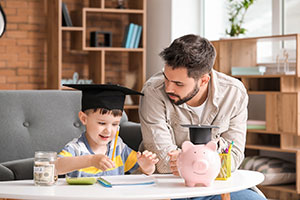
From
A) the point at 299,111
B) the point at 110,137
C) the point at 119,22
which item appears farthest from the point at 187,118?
the point at 119,22

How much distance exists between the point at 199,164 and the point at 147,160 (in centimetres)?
29

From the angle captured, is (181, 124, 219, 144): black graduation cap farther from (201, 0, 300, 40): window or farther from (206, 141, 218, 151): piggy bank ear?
(201, 0, 300, 40): window

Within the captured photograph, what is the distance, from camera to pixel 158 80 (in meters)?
2.32

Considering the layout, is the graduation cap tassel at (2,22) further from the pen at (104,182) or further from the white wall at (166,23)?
the pen at (104,182)

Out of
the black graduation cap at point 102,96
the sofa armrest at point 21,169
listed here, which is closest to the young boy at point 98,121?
the black graduation cap at point 102,96

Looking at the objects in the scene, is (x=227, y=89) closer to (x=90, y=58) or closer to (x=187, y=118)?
(x=187, y=118)

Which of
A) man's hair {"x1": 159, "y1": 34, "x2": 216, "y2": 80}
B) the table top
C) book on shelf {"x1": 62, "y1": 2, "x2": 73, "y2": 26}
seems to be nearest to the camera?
the table top

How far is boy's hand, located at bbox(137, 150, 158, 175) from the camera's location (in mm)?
1896

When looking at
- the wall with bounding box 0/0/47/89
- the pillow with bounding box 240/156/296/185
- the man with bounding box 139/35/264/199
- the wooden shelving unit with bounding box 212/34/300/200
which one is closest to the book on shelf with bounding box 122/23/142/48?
the wall with bounding box 0/0/47/89

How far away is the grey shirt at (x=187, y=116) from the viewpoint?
2.25 m

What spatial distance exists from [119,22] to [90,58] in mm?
507

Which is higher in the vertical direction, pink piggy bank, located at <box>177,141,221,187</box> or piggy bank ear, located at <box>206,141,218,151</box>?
piggy bank ear, located at <box>206,141,218,151</box>

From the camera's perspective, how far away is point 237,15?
187 inches

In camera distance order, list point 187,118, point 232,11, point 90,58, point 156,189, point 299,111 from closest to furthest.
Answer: point 156,189 → point 187,118 → point 299,111 → point 232,11 → point 90,58
